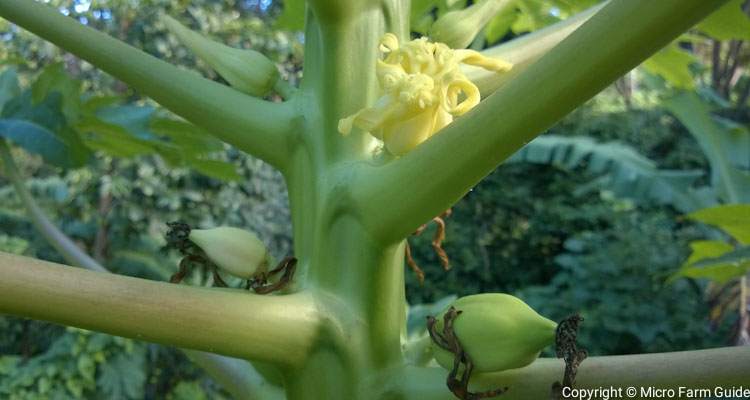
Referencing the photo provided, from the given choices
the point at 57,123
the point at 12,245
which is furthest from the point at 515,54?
the point at 12,245

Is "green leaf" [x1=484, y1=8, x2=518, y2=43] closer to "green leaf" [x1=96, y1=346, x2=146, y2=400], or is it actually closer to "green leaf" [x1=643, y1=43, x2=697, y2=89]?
"green leaf" [x1=643, y1=43, x2=697, y2=89]

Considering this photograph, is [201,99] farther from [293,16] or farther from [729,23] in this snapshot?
[729,23]

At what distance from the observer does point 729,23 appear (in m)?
0.98

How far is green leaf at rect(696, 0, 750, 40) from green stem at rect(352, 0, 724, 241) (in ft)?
2.01

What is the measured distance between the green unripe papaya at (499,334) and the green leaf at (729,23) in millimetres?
594

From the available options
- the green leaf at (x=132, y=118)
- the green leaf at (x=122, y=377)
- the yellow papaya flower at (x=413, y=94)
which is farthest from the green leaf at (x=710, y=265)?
the green leaf at (x=122, y=377)

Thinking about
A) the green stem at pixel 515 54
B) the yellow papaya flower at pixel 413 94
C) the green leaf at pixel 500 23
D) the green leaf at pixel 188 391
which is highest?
the green leaf at pixel 500 23

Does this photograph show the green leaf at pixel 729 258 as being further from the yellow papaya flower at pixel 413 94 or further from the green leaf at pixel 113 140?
the green leaf at pixel 113 140

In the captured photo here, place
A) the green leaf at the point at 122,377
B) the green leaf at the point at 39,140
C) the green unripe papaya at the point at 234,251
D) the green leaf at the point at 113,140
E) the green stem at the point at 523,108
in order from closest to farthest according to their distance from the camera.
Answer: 1. the green stem at the point at 523,108
2. the green unripe papaya at the point at 234,251
3. the green leaf at the point at 39,140
4. the green leaf at the point at 113,140
5. the green leaf at the point at 122,377

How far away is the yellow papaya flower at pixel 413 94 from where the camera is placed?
62 cm

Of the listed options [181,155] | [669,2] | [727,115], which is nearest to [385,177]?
[669,2]

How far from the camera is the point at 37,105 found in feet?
3.56

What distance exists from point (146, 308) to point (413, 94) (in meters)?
0.27

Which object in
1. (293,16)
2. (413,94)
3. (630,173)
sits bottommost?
(413,94)
